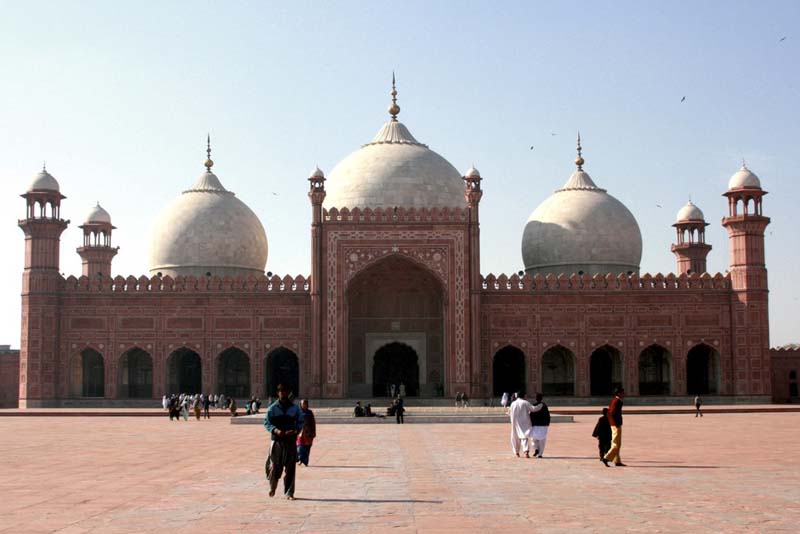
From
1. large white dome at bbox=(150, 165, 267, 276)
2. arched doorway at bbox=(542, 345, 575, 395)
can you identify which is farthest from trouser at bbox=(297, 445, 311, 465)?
large white dome at bbox=(150, 165, 267, 276)

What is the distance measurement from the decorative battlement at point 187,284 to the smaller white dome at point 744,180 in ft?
37.9

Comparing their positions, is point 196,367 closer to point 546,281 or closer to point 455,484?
point 546,281

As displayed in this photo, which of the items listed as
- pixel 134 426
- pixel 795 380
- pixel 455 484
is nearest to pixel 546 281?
pixel 795 380

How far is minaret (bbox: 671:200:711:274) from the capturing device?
33.5m

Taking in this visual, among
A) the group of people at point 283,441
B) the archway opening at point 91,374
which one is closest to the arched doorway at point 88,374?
the archway opening at point 91,374

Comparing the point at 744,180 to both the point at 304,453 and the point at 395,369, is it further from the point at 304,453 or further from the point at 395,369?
the point at 304,453

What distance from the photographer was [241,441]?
46.0 feet

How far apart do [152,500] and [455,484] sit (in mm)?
2360

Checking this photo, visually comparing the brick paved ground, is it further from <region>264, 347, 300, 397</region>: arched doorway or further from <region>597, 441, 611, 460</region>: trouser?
<region>264, 347, 300, 397</region>: arched doorway

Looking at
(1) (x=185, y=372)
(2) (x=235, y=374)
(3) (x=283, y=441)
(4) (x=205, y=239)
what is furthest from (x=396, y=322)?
(3) (x=283, y=441)

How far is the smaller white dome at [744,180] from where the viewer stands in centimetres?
2777

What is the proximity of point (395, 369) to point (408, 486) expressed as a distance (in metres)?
20.3

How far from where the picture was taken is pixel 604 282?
89.8 ft

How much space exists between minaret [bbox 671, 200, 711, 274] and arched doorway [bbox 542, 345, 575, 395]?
702 cm
